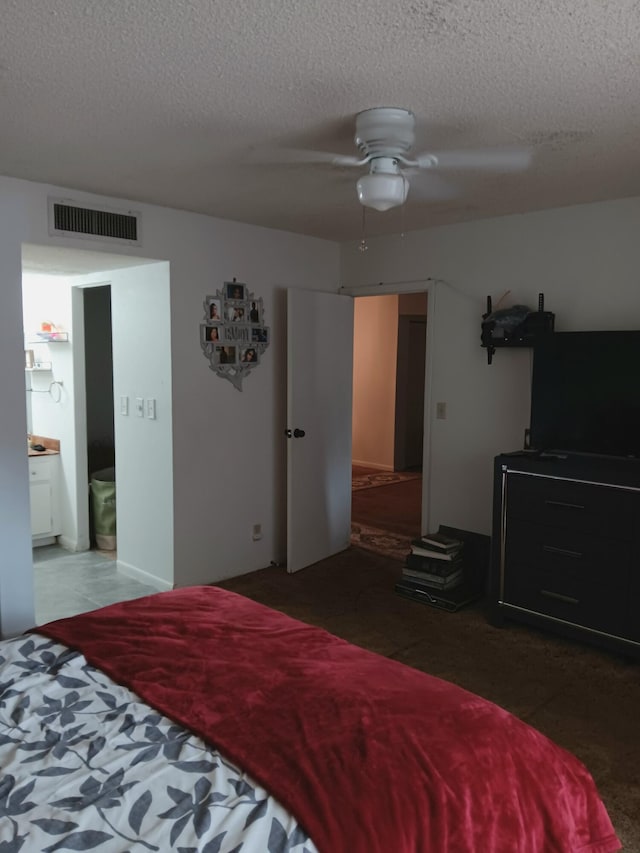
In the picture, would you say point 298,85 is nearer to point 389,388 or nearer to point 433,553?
point 433,553

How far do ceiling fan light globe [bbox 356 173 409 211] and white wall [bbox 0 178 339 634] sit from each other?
1742mm

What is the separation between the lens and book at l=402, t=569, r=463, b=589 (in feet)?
13.2

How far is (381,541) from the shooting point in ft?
17.3

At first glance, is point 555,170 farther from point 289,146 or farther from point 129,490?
point 129,490

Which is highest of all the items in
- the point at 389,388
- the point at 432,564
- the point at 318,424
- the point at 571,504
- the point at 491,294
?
the point at 491,294

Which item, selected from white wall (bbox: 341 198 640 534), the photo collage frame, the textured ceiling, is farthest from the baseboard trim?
the textured ceiling

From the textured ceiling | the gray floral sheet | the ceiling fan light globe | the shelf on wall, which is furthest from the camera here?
the shelf on wall

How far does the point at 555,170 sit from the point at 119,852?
305 centimetres

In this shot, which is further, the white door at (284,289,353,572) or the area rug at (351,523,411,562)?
the area rug at (351,523,411,562)

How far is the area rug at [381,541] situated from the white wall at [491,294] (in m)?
0.55

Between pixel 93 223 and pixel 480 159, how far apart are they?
2.04 m

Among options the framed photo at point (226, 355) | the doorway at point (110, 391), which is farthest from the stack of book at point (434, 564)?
the framed photo at point (226, 355)

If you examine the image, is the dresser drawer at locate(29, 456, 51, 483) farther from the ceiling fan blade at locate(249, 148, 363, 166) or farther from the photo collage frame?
the ceiling fan blade at locate(249, 148, 363, 166)

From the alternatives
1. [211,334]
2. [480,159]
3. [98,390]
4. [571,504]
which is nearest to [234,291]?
[211,334]
